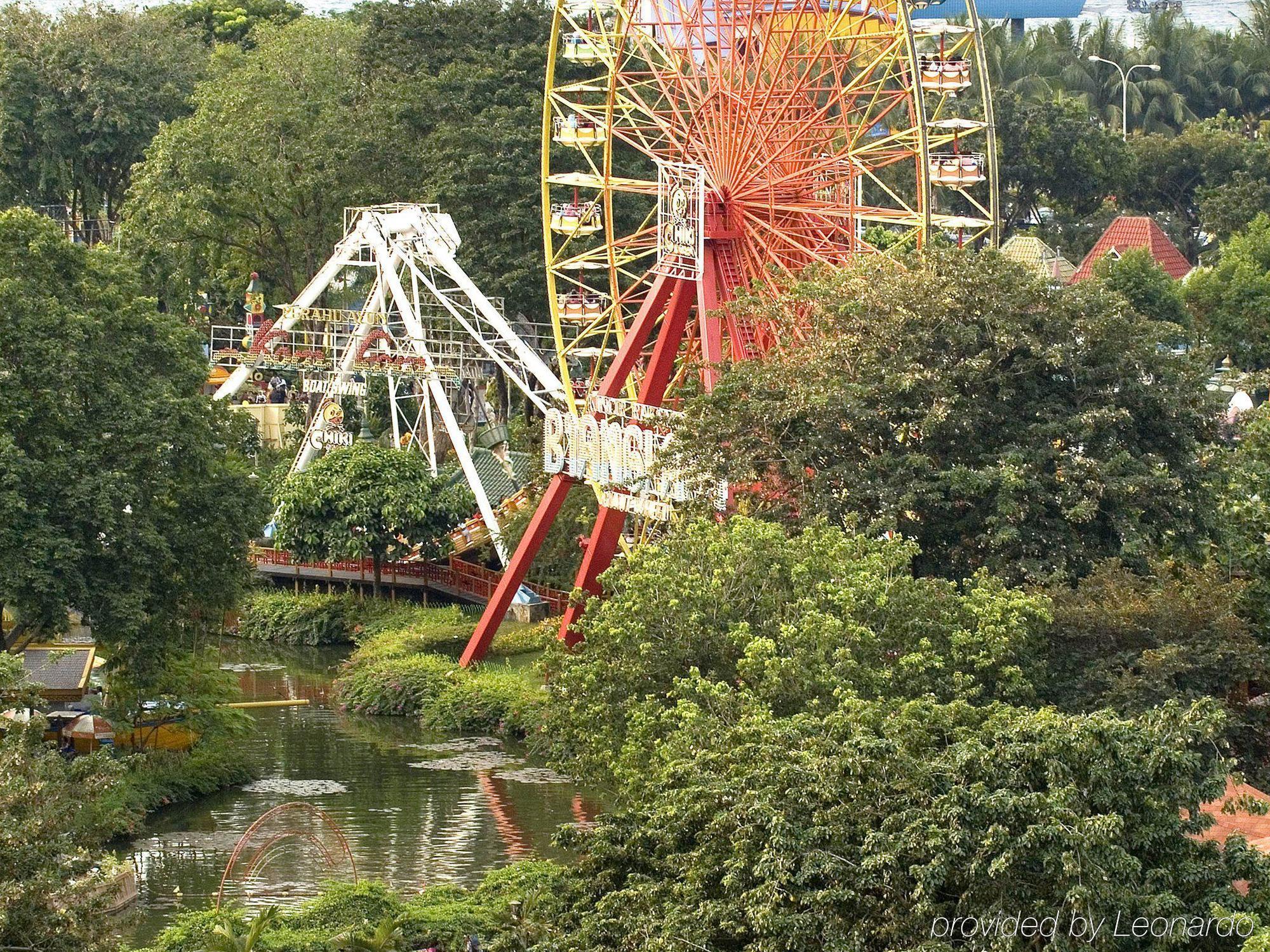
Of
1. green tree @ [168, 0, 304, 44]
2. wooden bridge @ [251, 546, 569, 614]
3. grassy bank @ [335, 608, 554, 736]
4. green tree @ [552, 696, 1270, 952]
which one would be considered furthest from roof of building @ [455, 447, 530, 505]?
green tree @ [168, 0, 304, 44]

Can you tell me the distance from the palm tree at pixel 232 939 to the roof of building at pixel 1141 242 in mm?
50746

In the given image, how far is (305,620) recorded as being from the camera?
44.1m

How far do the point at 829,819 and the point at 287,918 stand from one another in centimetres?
765

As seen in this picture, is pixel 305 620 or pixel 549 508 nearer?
pixel 549 508

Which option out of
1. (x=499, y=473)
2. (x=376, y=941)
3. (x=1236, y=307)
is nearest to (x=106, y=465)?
(x=376, y=941)

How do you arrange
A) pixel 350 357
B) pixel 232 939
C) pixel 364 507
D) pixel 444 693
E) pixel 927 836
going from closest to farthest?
pixel 927 836, pixel 232 939, pixel 444 693, pixel 364 507, pixel 350 357

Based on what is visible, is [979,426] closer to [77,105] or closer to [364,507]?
[364,507]

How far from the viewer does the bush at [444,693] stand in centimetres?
3688

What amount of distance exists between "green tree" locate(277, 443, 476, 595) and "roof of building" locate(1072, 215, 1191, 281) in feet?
104

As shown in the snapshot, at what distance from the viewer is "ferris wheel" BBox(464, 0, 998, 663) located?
36250mm

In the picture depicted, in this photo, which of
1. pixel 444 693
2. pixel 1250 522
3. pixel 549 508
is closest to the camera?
pixel 1250 522

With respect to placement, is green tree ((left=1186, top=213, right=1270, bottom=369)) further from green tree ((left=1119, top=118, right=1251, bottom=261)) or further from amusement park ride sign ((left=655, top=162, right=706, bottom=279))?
amusement park ride sign ((left=655, top=162, right=706, bottom=279))

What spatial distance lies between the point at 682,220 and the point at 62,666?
11.7 meters

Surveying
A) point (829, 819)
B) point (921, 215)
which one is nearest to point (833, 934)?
point (829, 819)
